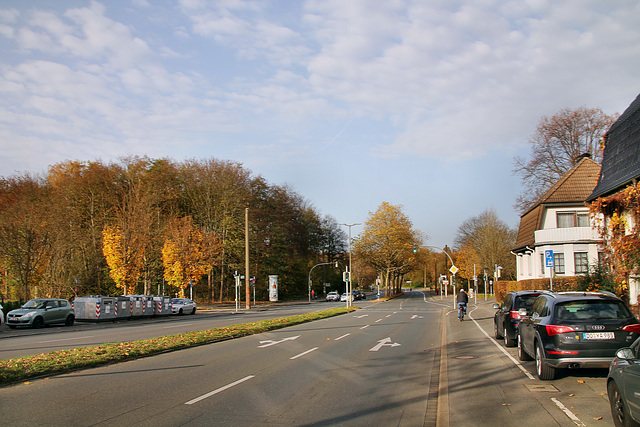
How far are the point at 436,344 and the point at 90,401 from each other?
11.5 metres

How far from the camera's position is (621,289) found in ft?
70.4

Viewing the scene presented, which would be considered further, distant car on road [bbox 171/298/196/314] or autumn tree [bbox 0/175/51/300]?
distant car on road [bbox 171/298/196/314]

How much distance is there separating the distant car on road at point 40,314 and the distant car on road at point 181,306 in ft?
39.2

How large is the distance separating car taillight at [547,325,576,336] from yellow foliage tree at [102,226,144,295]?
4041 cm

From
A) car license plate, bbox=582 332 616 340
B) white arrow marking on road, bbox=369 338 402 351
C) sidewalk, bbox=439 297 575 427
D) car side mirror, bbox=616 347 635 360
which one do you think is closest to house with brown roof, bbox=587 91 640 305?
sidewalk, bbox=439 297 575 427

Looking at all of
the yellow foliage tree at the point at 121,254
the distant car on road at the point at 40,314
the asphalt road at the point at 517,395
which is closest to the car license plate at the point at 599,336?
the asphalt road at the point at 517,395

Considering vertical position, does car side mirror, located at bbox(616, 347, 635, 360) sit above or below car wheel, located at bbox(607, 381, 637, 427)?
above

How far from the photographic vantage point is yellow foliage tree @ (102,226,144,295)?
143 ft

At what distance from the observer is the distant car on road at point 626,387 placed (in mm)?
5651

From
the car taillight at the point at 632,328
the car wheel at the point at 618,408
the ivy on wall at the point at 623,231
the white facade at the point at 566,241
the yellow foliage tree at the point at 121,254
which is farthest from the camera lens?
the yellow foliage tree at the point at 121,254

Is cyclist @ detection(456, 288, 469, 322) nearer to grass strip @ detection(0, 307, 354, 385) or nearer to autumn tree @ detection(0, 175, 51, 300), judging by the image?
grass strip @ detection(0, 307, 354, 385)

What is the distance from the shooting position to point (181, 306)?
129ft

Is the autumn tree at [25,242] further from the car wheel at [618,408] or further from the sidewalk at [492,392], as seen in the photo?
the car wheel at [618,408]

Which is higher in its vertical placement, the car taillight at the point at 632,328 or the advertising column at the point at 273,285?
the car taillight at the point at 632,328
